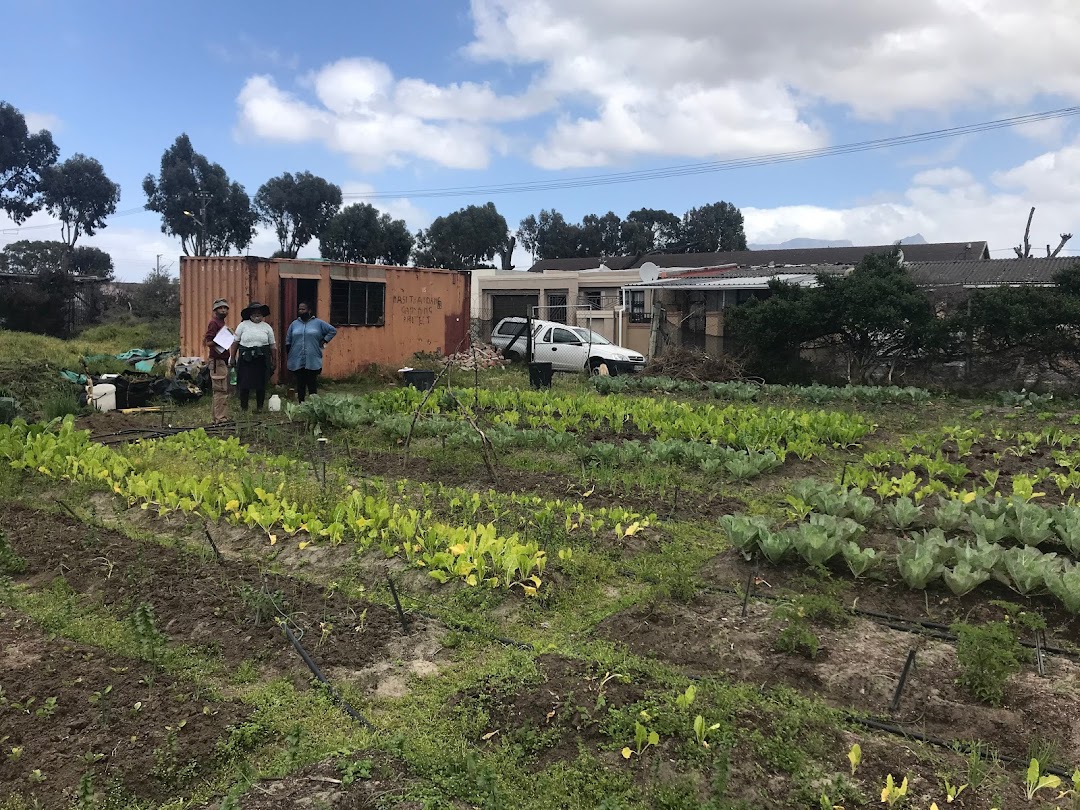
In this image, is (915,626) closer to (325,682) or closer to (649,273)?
(325,682)

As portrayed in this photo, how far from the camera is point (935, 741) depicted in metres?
3.39

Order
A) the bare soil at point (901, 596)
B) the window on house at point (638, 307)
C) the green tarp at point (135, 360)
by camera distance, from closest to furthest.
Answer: the bare soil at point (901, 596) → the green tarp at point (135, 360) → the window on house at point (638, 307)

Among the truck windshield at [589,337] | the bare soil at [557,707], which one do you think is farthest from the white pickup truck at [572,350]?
the bare soil at [557,707]

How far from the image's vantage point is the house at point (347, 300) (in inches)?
575

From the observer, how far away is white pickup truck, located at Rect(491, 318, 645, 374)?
1880cm

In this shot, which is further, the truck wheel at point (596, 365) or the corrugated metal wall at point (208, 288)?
the truck wheel at point (596, 365)

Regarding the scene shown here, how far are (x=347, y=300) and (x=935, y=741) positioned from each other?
14542 mm

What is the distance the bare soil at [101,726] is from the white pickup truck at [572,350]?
15188mm

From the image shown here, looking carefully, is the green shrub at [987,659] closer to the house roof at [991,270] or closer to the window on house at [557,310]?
the window on house at [557,310]

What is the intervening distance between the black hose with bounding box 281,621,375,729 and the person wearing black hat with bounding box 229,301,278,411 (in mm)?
7646

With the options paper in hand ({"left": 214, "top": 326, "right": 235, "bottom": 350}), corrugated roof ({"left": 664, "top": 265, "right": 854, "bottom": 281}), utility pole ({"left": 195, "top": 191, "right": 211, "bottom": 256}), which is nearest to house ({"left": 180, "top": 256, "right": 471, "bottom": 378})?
paper in hand ({"left": 214, "top": 326, "right": 235, "bottom": 350})

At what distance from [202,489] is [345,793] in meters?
4.09

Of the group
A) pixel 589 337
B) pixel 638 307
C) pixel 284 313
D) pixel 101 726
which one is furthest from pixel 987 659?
pixel 638 307

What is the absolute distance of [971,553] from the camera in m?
4.97
